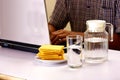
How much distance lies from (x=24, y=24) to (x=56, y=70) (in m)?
0.28

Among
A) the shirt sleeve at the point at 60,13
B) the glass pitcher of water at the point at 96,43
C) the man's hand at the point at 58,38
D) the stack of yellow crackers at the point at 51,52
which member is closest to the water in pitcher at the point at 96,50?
the glass pitcher of water at the point at 96,43

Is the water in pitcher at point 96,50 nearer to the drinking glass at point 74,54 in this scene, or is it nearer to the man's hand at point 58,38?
the drinking glass at point 74,54

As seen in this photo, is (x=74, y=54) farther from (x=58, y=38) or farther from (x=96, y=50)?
(x=58, y=38)

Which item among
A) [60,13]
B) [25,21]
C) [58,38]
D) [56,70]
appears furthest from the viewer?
[60,13]

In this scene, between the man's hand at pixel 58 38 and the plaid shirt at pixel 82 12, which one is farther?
the plaid shirt at pixel 82 12

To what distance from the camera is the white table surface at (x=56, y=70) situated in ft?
2.97

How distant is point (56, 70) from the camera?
3.22ft

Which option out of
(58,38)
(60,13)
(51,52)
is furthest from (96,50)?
(60,13)

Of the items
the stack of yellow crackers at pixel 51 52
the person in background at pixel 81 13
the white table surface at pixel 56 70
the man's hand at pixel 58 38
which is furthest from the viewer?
the person in background at pixel 81 13

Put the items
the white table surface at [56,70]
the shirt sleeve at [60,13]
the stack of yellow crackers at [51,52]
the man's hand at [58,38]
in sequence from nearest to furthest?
the white table surface at [56,70] → the stack of yellow crackers at [51,52] → the man's hand at [58,38] → the shirt sleeve at [60,13]

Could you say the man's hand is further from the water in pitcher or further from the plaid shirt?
the plaid shirt

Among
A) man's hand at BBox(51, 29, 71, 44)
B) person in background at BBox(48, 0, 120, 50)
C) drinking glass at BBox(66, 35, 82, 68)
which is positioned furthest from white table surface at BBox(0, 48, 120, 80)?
person in background at BBox(48, 0, 120, 50)

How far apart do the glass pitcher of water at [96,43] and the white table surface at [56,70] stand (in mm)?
37

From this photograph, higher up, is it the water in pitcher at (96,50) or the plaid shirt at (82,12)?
the plaid shirt at (82,12)
